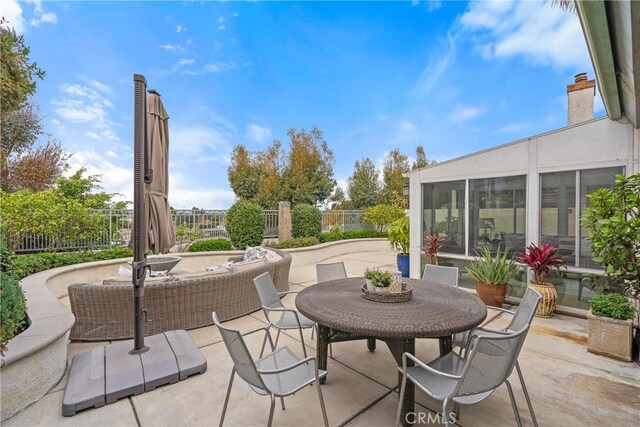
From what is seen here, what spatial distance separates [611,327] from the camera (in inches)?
117

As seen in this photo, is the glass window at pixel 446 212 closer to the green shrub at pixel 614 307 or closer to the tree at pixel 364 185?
the green shrub at pixel 614 307

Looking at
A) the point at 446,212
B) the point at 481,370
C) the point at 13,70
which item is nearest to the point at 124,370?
the point at 481,370

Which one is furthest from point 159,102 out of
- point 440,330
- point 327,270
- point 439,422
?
point 439,422

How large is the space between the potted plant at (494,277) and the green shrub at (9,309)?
551 centimetres

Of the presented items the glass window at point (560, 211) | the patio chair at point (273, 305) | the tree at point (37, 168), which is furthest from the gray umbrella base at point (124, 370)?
the tree at point (37, 168)

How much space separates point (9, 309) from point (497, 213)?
6384mm

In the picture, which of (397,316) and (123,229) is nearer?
(397,316)

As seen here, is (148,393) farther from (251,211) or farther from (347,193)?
(347,193)

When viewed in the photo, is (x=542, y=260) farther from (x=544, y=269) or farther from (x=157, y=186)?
(x=157, y=186)

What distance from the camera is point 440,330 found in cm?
180

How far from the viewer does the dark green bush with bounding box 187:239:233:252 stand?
8188 millimetres

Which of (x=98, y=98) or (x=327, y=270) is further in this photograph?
(x=98, y=98)

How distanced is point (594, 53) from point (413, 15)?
20.8ft

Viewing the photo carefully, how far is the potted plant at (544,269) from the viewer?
4047 millimetres
